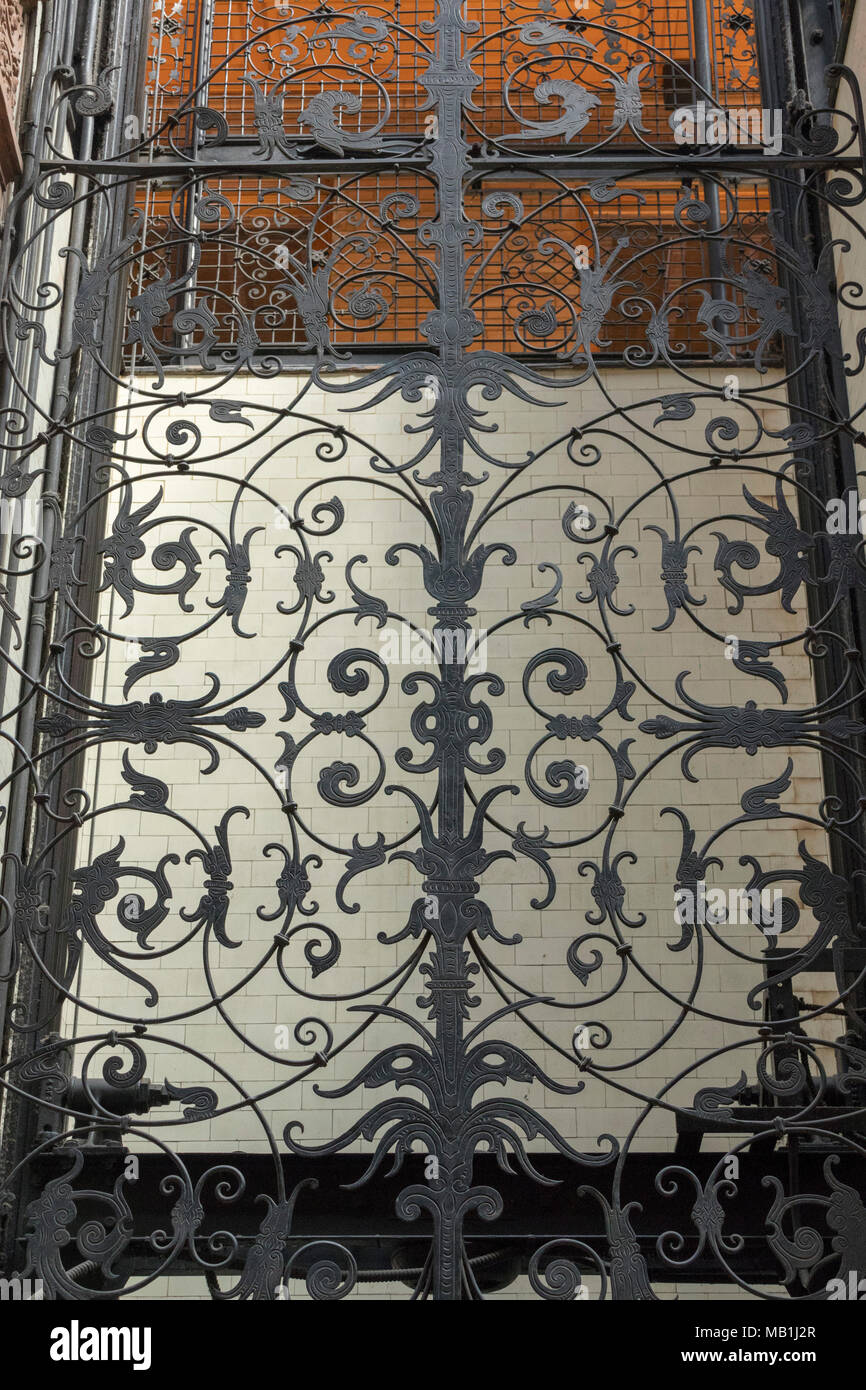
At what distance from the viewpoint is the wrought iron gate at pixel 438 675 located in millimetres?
3215

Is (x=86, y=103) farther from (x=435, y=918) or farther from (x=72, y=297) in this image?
(x=435, y=918)

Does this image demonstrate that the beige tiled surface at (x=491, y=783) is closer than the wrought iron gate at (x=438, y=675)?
No

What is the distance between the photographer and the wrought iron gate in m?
3.21

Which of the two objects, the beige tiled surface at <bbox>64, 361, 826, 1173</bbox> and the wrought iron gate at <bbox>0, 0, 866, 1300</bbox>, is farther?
the beige tiled surface at <bbox>64, 361, 826, 1173</bbox>

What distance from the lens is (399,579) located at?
20.9 feet

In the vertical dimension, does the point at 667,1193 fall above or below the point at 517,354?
below

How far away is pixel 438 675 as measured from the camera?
5.04 metres

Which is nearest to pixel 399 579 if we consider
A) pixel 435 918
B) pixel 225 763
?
pixel 225 763

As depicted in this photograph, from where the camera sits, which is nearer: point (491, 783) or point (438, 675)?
point (438, 675)

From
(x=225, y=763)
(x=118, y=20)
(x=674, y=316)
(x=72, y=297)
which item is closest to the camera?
(x=72, y=297)

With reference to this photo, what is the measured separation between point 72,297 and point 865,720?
251 cm

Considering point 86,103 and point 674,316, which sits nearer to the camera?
point 86,103
